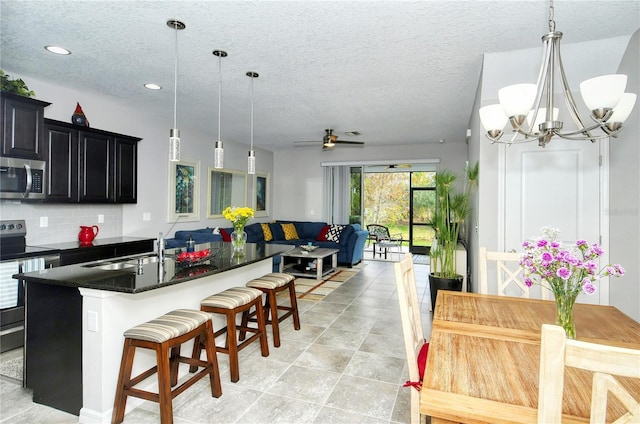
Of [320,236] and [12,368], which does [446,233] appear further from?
[320,236]

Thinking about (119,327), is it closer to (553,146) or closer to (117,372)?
(117,372)

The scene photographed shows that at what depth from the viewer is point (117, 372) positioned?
206 cm

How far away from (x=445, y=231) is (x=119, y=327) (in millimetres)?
3219

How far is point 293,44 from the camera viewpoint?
Result: 2.84 m

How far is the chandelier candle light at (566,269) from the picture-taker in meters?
1.34

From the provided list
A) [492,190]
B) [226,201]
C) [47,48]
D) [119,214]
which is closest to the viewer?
[47,48]

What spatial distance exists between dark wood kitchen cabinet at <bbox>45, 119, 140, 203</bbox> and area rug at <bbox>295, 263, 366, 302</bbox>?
8.95 feet

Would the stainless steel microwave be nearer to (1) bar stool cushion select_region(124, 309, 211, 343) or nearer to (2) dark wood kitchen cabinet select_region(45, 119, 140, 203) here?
(2) dark wood kitchen cabinet select_region(45, 119, 140, 203)

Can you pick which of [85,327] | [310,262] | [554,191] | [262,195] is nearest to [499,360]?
[85,327]

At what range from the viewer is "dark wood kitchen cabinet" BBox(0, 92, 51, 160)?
308 cm

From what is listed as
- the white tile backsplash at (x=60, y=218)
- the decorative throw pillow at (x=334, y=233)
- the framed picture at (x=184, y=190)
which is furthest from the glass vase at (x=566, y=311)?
the decorative throw pillow at (x=334, y=233)

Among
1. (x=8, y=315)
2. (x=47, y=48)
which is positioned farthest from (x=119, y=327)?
(x=47, y=48)

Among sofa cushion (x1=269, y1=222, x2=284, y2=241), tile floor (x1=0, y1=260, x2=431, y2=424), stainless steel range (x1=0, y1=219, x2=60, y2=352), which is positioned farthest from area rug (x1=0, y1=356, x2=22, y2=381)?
sofa cushion (x1=269, y1=222, x2=284, y2=241)

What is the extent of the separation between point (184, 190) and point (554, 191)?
17.2ft
